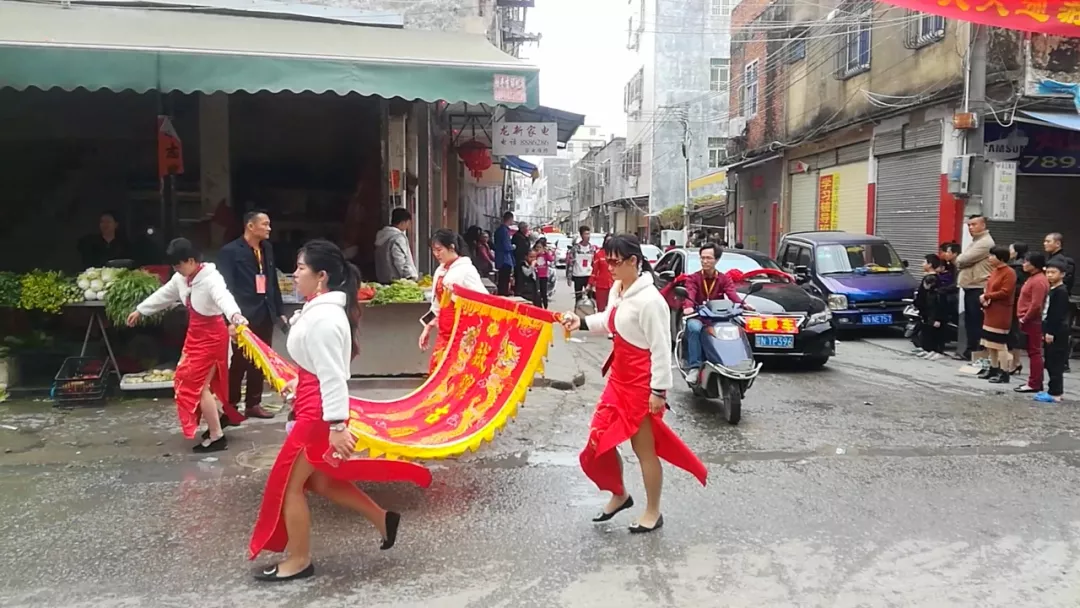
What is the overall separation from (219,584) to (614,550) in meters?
2.02

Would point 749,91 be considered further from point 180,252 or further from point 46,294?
point 180,252

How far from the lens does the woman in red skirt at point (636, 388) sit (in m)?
4.48

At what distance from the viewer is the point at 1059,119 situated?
12383 millimetres

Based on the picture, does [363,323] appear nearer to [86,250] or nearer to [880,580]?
[86,250]

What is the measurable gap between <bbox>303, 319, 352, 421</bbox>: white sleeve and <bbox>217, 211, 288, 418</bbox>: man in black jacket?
10.8 feet

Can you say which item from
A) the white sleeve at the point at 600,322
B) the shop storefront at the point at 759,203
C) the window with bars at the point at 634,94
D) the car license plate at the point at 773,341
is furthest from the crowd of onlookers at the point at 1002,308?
the window with bars at the point at 634,94

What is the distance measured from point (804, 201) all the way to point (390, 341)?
16401 millimetres

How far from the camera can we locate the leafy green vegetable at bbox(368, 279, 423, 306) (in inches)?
332

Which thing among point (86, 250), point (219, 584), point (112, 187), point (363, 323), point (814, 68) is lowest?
point (219, 584)

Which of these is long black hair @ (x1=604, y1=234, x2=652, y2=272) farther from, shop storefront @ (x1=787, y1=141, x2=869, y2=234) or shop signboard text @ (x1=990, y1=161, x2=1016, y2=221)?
shop storefront @ (x1=787, y1=141, x2=869, y2=234)

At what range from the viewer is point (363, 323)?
8.48m

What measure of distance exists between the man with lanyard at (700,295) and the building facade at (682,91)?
33099 millimetres

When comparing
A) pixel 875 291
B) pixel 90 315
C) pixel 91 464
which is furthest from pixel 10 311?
pixel 875 291

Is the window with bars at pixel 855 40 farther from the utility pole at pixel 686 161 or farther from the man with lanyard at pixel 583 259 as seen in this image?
the utility pole at pixel 686 161
